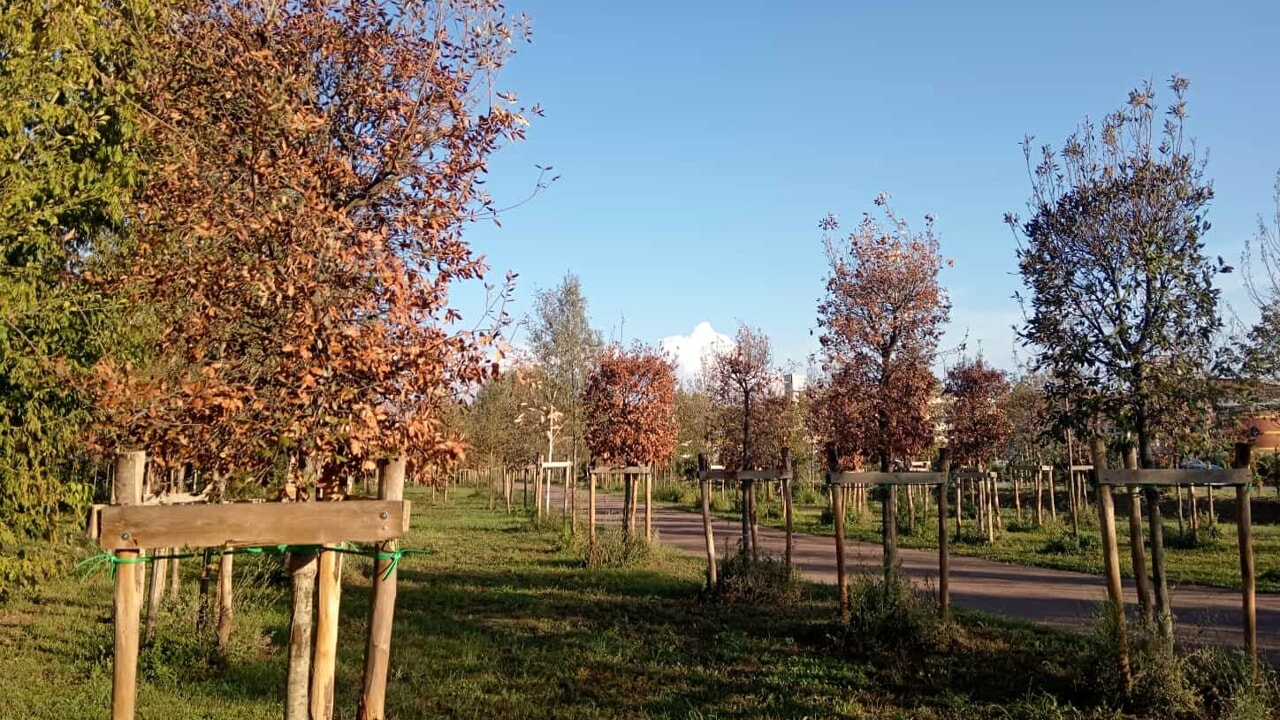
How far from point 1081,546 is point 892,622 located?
12368 mm

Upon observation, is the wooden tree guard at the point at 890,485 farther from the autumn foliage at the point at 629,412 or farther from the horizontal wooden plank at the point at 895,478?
the autumn foliage at the point at 629,412

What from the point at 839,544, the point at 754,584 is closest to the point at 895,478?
the point at 839,544

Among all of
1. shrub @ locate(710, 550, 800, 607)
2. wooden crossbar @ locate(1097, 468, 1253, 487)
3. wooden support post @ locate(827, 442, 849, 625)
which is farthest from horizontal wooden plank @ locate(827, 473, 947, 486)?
wooden crossbar @ locate(1097, 468, 1253, 487)

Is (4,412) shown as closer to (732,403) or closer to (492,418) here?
(732,403)

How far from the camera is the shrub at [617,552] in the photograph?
52.7ft

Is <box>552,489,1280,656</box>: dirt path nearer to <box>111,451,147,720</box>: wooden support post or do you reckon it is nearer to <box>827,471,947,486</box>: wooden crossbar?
<box>827,471,947,486</box>: wooden crossbar

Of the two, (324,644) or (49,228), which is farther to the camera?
(49,228)

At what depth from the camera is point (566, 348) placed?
28.6 m

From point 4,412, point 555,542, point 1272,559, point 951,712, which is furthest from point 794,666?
point 1272,559

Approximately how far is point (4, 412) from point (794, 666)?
9.12m

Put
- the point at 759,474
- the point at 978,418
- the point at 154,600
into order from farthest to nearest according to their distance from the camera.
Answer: the point at 978,418
the point at 759,474
the point at 154,600

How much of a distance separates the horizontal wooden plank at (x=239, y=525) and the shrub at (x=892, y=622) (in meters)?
6.56

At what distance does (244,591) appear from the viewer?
11.4 metres

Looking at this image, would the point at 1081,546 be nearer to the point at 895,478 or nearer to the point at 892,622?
the point at 895,478
